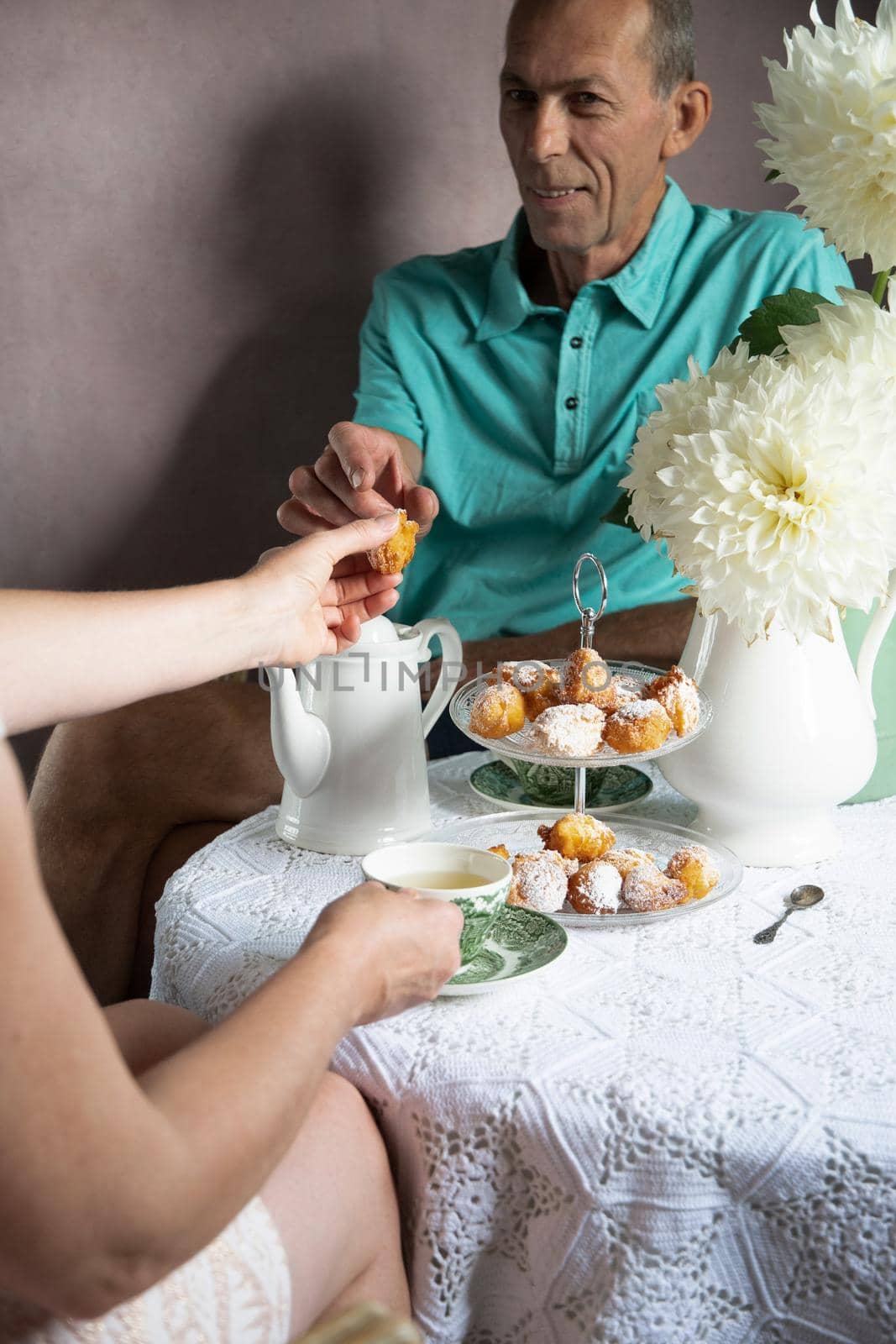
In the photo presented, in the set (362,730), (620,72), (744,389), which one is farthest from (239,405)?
(744,389)

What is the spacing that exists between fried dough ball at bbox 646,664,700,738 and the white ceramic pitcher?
0.03m

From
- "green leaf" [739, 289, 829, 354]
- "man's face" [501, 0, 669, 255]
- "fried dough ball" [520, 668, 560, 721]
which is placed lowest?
"fried dough ball" [520, 668, 560, 721]

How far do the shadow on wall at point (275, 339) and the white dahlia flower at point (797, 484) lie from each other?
1412 millimetres

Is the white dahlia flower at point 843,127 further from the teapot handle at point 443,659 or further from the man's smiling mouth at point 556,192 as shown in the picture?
the man's smiling mouth at point 556,192

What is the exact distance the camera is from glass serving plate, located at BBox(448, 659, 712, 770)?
112 cm

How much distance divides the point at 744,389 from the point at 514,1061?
1.91ft

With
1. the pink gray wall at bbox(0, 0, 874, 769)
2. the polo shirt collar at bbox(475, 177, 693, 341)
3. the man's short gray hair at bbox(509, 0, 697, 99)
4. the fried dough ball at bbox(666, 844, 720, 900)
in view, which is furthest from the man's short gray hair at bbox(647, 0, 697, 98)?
the fried dough ball at bbox(666, 844, 720, 900)

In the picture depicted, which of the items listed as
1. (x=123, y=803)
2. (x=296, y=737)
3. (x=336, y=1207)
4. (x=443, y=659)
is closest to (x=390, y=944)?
(x=336, y=1207)

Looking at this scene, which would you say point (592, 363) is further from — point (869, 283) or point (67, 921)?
point (67, 921)

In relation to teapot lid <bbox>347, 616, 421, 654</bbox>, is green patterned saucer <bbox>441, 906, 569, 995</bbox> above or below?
below

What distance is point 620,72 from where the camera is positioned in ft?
6.36

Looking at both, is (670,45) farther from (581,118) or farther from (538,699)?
(538,699)

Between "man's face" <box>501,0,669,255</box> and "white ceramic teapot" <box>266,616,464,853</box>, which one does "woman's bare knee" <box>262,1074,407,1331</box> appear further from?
"man's face" <box>501,0,669,255</box>

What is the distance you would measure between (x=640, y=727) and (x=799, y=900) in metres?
0.20
